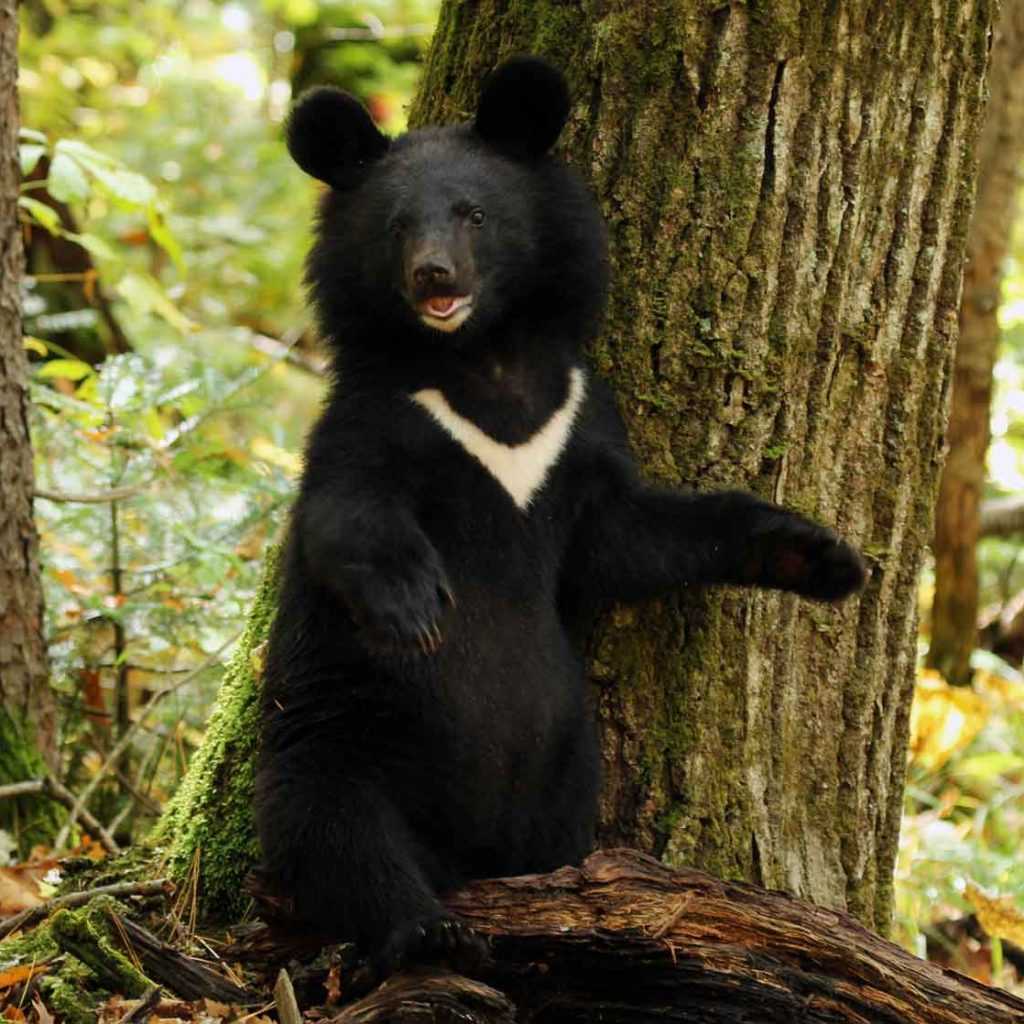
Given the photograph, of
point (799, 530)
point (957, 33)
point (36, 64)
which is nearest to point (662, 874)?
point (799, 530)

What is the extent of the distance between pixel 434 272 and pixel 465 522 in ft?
1.99

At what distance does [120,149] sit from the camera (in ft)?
37.8

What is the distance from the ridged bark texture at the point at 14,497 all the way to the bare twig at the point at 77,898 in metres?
1.17

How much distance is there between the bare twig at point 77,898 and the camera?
3.70 meters

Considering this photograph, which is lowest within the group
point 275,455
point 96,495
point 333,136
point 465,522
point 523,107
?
point 465,522

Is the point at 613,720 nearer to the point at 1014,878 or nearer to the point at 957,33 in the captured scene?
the point at 957,33

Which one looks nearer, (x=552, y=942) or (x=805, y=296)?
(x=552, y=942)

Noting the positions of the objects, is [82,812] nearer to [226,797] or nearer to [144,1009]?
[226,797]

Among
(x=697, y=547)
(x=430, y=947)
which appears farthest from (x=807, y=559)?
(x=430, y=947)

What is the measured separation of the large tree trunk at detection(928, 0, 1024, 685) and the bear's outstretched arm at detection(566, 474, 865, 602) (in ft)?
14.5

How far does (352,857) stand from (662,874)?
720mm

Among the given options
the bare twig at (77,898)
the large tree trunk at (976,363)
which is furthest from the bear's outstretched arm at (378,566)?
the large tree trunk at (976,363)

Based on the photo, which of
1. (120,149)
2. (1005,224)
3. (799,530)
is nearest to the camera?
(799,530)

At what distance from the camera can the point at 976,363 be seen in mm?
7703
